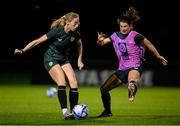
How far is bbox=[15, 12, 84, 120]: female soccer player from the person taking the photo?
11.8 m

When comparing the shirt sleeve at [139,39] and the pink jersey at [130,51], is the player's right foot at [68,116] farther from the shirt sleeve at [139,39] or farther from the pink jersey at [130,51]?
the shirt sleeve at [139,39]

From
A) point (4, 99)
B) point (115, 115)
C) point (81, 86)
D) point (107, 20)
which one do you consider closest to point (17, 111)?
point (115, 115)

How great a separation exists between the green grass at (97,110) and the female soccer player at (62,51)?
22.6 inches

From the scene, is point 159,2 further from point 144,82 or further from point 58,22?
point 58,22

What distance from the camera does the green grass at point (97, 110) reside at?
1128cm

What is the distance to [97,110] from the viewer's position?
47.2ft

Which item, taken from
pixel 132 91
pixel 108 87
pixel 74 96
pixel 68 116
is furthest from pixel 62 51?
pixel 132 91

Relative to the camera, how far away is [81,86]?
24812mm

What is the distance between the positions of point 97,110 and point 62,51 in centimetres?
273

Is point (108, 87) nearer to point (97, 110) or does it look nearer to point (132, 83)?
point (132, 83)

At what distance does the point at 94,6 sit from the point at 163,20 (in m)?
3.83

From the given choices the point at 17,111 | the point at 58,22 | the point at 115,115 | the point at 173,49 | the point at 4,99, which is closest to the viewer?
the point at 58,22

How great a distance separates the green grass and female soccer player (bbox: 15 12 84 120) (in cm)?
57

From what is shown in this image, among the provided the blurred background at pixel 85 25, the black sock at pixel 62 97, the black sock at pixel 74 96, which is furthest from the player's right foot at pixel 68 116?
the blurred background at pixel 85 25
